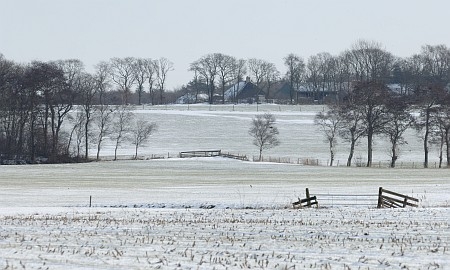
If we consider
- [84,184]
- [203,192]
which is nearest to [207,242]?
[203,192]

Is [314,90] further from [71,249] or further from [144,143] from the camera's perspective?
[71,249]

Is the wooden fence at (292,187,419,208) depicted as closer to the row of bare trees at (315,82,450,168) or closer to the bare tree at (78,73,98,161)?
the row of bare trees at (315,82,450,168)

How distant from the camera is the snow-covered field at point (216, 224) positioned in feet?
54.5

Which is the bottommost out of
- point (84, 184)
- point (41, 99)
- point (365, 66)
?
point (84, 184)

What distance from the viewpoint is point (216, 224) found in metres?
25.0

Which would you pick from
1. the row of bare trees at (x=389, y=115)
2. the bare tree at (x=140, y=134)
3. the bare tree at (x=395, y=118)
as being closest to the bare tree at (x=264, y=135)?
the row of bare trees at (x=389, y=115)

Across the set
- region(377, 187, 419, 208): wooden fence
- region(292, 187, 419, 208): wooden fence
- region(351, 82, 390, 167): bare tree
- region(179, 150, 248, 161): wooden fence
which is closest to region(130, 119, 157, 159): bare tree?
region(179, 150, 248, 161): wooden fence

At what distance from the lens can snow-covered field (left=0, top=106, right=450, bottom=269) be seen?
54.5 feet

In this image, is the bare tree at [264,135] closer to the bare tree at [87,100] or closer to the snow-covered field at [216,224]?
the bare tree at [87,100]

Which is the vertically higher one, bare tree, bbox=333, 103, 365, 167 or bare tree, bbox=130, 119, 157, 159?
bare tree, bbox=333, 103, 365, 167

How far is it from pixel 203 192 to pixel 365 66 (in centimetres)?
14351

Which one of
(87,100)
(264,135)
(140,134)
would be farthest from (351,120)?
(87,100)

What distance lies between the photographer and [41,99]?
105 meters

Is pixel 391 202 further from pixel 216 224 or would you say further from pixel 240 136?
pixel 240 136
